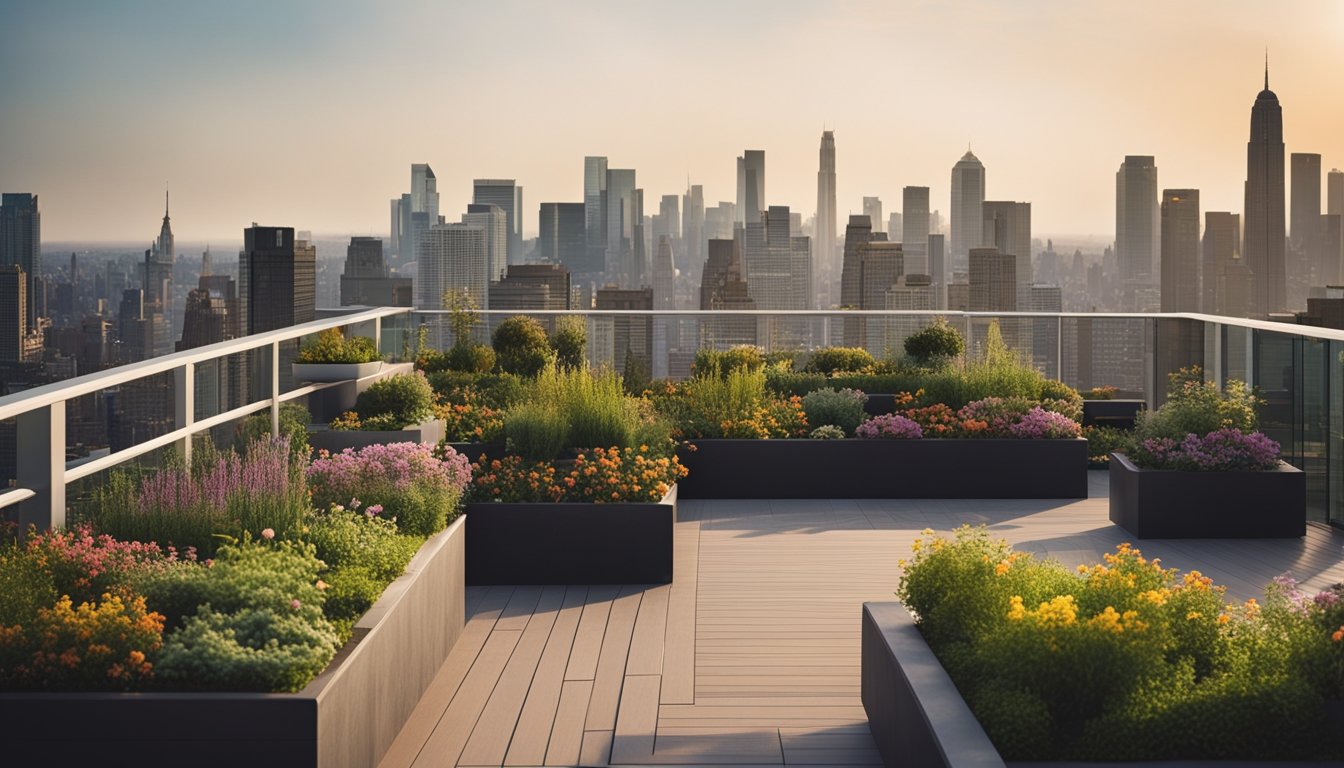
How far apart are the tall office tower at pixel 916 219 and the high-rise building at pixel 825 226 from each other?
4.78 feet

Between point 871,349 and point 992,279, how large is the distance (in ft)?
28.6

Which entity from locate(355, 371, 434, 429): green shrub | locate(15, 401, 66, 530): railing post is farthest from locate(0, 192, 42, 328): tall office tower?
locate(15, 401, 66, 530): railing post

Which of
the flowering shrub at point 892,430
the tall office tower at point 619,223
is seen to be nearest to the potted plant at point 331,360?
the flowering shrub at point 892,430

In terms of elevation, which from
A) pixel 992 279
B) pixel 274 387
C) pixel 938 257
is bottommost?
pixel 274 387

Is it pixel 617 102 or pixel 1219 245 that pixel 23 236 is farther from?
pixel 1219 245

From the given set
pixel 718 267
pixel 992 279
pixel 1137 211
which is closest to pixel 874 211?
pixel 718 267

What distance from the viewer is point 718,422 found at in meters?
9.04

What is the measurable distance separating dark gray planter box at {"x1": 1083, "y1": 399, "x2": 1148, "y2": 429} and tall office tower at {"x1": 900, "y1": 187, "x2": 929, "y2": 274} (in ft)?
48.2

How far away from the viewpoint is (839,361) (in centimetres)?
1198

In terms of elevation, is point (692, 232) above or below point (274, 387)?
above

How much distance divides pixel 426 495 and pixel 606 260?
2324 cm

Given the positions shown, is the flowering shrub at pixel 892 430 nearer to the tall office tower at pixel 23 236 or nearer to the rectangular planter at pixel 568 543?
the rectangular planter at pixel 568 543

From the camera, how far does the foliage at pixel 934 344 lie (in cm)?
1190

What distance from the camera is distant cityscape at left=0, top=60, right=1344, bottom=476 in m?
12.4
